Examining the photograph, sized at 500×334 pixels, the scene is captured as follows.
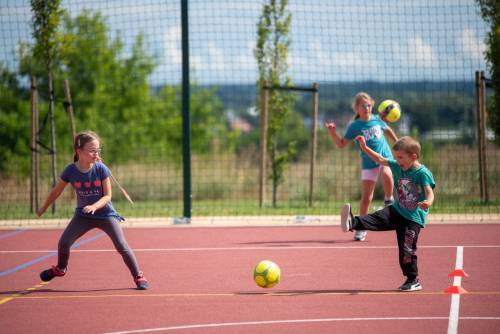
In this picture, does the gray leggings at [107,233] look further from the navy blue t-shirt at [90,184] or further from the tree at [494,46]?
the tree at [494,46]

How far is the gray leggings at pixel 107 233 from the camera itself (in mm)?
8156

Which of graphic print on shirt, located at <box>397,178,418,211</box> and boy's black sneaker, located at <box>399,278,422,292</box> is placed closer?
boy's black sneaker, located at <box>399,278,422,292</box>

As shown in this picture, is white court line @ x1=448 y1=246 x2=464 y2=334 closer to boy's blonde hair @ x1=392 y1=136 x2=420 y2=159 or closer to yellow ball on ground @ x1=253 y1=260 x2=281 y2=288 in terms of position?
boy's blonde hair @ x1=392 y1=136 x2=420 y2=159

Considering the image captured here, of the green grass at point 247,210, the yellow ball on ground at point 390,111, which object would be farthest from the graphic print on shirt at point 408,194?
the green grass at point 247,210

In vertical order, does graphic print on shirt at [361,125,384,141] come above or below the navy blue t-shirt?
above

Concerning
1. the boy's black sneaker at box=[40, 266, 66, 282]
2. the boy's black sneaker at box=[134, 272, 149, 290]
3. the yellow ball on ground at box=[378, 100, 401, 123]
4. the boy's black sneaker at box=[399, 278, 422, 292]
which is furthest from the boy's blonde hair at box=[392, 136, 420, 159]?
the yellow ball on ground at box=[378, 100, 401, 123]

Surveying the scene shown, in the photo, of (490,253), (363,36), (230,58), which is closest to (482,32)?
(363,36)

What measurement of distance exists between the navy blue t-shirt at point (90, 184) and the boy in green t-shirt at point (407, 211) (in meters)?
2.56

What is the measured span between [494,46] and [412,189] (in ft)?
36.4

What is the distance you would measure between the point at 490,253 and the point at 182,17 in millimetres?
7610

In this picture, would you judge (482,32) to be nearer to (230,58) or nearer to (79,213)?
(230,58)

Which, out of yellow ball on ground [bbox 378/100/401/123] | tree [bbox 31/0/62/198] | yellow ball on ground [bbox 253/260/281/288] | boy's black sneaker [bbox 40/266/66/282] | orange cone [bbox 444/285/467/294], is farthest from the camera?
tree [bbox 31/0/62/198]

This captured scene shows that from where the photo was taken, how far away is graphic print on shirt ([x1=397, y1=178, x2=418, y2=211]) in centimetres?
782

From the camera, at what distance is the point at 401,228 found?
7.90 m
